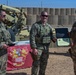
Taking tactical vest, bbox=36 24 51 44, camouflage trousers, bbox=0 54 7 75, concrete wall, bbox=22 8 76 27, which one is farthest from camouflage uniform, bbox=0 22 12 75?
concrete wall, bbox=22 8 76 27

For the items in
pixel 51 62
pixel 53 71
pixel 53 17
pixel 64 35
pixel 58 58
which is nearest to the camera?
pixel 64 35

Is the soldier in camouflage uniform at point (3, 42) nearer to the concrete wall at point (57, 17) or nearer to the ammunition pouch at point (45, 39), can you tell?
the ammunition pouch at point (45, 39)

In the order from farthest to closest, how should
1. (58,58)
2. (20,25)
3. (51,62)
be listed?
(20,25), (58,58), (51,62)

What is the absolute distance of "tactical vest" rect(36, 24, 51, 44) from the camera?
7.07m

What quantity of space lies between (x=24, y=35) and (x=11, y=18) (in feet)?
3.54

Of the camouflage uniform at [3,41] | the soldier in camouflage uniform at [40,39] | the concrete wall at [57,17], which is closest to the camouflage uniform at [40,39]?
the soldier in camouflage uniform at [40,39]

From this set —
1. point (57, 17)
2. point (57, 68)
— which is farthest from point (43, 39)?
point (57, 17)

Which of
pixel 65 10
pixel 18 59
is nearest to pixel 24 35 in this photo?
pixel 18 59

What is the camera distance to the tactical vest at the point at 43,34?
23.2 feet

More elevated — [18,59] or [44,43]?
[44,43]

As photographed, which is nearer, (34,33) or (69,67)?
(34,33)

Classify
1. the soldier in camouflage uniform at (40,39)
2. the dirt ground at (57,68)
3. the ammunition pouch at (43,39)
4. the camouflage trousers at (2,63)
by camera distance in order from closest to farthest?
the camouflage trousers at (2,63) < the soldier in camouflage uniform at (40,39) < the ammunition pouch at (43,39) < the dirt ground at (57,68)

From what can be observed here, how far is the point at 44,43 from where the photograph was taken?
7164mm

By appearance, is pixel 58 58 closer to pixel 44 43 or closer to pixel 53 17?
pixel 44 43
